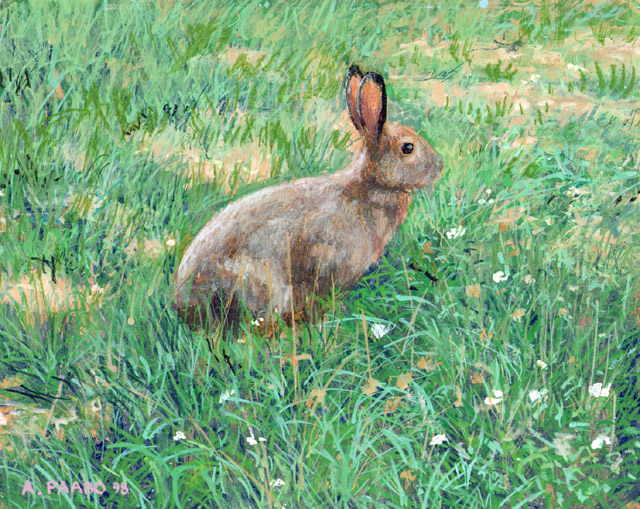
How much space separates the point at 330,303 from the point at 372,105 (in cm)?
88

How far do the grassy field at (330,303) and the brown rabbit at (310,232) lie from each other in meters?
0.13

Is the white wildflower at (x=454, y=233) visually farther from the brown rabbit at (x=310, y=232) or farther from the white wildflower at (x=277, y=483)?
the white wildflower at (x=277, y=483)

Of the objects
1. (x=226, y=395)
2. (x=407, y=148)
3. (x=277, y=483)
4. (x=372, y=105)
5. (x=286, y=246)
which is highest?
(x=372, y=105)

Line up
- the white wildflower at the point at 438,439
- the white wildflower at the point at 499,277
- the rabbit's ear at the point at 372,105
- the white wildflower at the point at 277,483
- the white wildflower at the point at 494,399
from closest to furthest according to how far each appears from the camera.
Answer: the white wildflower at the point at 277,483, the white wildflower at the point at 438,439, the white wildflower at the point at 494,399, the white wildflower at the point at 499,277, the rabbit's ear at the point at 372,105

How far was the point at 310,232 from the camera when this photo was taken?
2984 mm

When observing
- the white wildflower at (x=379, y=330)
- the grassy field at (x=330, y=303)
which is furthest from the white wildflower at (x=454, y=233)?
the white wildflower at (x=379, y=330)

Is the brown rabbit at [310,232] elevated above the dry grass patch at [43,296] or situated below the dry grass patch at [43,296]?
above

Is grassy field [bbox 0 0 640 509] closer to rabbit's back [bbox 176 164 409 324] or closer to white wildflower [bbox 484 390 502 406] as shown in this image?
white wildflower [bbox 484 390 502 406]

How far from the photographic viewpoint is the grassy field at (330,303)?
7.66 feet

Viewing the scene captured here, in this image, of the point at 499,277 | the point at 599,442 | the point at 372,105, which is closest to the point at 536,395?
the point at 599,442

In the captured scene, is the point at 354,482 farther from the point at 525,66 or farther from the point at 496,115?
the point at 525,66

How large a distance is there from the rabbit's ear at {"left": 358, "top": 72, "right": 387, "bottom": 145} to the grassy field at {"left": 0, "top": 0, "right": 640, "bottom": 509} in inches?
19.1

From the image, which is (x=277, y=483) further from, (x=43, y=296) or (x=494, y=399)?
(x=43, y=296)

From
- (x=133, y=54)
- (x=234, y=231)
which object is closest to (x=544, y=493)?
(x=234, y=231)
